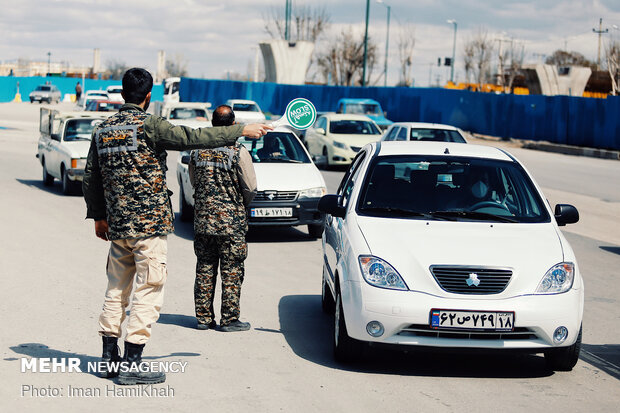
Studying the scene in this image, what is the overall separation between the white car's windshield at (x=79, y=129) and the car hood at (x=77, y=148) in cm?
29

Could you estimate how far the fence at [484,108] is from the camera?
35188mm

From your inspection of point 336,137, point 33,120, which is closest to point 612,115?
point 336,137

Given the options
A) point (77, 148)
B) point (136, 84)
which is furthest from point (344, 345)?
point (77, 148)

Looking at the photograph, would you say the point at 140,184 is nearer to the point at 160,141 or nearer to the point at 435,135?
the point at 160,141

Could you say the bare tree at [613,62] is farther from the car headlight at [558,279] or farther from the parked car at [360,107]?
the car headlight at [558,279]

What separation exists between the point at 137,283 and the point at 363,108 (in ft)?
99.7

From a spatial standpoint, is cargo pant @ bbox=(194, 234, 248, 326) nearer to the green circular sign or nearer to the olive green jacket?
the green circular sign

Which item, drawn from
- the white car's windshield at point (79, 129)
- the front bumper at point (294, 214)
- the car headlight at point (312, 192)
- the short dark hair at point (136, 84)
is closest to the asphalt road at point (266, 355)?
the front bumper at point (294, 214)

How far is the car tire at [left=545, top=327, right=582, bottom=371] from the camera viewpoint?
611cm

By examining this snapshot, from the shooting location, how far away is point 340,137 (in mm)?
24562

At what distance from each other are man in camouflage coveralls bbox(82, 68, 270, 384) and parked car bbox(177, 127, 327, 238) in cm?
644

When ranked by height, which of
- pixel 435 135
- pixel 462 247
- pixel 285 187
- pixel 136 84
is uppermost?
pixel 136 84

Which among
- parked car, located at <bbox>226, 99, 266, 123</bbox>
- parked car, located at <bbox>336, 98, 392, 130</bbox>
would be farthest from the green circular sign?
parked car, located at <bbox>336, 98, 392, 130</bbox>

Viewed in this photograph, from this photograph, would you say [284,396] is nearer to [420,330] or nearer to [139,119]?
[420,330]
